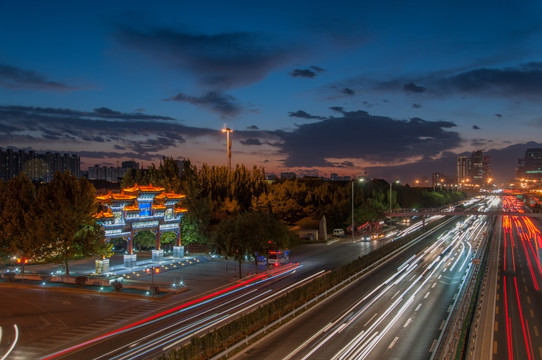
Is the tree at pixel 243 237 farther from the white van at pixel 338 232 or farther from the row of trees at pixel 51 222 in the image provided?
the white van at pixel 338 232

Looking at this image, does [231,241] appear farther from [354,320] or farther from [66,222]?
[354,320]

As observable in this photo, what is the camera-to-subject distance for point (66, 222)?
Result: 1471 inches

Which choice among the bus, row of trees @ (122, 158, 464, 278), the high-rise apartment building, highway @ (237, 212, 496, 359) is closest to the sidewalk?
the bus

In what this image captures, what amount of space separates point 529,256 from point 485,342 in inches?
1382

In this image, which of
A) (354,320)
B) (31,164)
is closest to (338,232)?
(354,320)

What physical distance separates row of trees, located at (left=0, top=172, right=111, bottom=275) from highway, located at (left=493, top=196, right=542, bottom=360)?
30884 mm

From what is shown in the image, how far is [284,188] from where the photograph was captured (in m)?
85.8

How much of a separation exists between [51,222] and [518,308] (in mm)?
34347

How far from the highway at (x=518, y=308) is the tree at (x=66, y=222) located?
101 ft

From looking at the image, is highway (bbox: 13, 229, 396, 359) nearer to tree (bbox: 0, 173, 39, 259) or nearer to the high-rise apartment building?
tree (bbox: 0, 173, 39, 259)

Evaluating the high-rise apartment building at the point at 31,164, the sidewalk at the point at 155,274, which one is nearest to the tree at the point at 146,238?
the sidewalk at the point at 155,274

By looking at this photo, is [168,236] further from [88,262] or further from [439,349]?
[439,349]

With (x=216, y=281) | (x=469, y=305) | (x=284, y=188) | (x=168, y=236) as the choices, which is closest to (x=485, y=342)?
(x=469, y=305)

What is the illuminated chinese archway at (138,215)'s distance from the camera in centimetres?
4169
